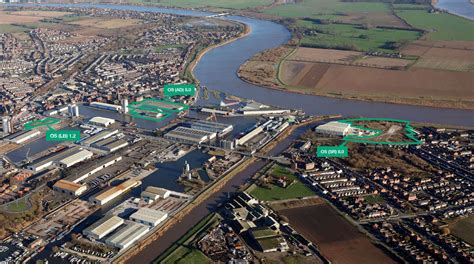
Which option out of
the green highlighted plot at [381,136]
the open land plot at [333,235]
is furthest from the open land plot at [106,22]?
the open land plot at [333,235]

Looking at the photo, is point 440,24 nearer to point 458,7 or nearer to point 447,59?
point 458,7

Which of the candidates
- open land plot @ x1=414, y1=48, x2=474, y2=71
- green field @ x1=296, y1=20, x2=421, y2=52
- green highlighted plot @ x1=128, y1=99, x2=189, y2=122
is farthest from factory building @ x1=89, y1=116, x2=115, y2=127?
green field @ x1=296, y1=20, x2=421, y2=52

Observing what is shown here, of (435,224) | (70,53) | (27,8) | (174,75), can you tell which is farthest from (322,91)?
(27,8)

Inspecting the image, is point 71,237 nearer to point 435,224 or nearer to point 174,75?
point 435,224

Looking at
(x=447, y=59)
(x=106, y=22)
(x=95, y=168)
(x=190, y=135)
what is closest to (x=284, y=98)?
(x=190, y=135)

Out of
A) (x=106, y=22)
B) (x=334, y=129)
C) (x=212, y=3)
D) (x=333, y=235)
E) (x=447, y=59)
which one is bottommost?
(x=333, y=235)

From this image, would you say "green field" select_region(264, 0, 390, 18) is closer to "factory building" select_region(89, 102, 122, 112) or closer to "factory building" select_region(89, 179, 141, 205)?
"factory building" select_region(89, 102, 122, 112)
